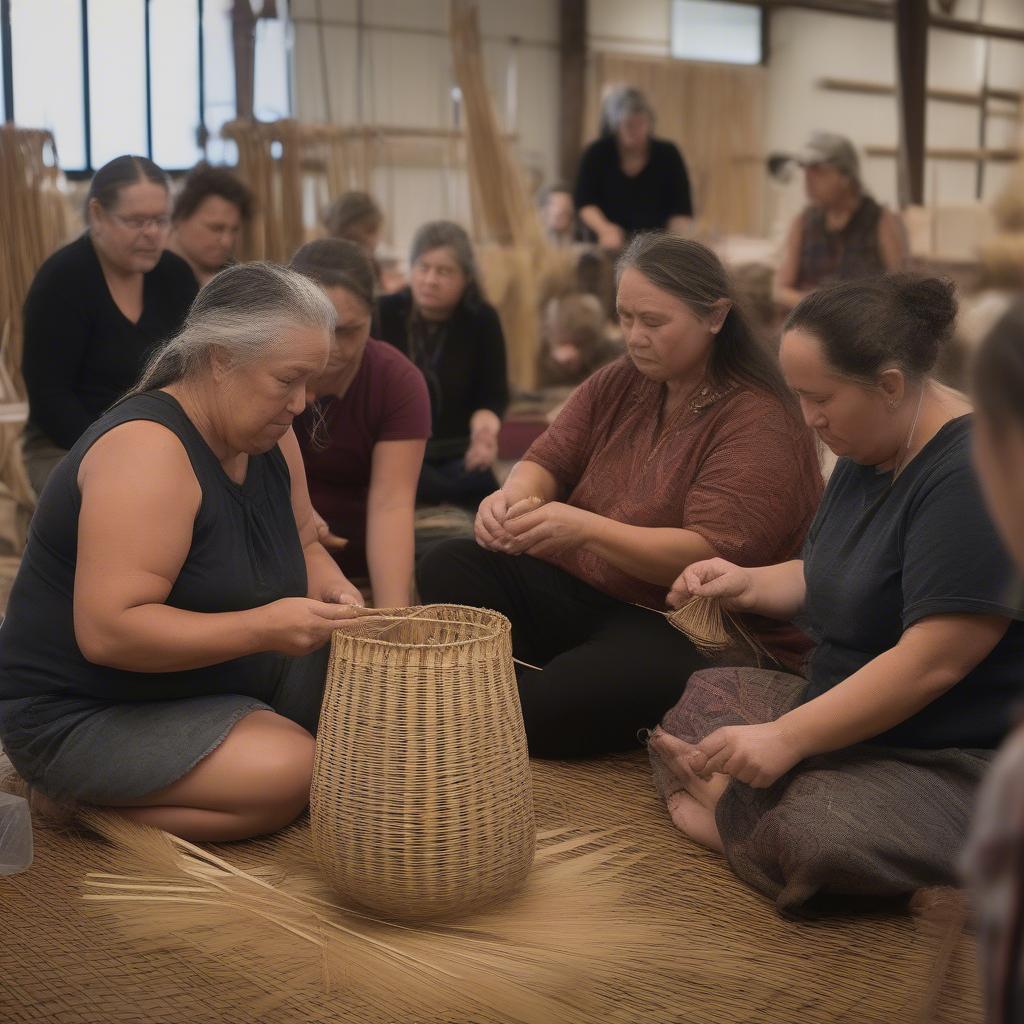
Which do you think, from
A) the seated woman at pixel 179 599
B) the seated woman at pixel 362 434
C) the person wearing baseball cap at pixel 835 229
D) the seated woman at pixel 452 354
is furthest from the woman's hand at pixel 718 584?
the person wearing baseball cap at pixel 835 229

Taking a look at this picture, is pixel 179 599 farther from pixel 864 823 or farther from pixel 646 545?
pixel 864 823

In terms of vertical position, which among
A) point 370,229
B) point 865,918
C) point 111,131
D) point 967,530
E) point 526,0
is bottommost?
point 865,918

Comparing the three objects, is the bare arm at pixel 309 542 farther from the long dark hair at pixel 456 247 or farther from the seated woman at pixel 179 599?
the long dark hair at pixel 456 247

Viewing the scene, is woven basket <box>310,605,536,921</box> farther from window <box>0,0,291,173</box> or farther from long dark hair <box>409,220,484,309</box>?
window <box>0,0,291,173</box>

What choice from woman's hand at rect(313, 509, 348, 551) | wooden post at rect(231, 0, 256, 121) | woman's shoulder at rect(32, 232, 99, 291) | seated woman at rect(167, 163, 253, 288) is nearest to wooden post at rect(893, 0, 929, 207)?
wooden post at rect(231, 0, 256, 121)

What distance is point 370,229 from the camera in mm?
5027

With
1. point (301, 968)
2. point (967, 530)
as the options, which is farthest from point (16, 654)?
point (967, 530)

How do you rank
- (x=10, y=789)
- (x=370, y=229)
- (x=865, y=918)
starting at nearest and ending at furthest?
(x=865, y=918) → (x=10, y=789) → (x=370, y=229)

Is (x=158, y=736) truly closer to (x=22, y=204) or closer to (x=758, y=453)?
(x=758, y=453)

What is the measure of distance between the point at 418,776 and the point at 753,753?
1.67ft

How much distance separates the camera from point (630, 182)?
21.1 feet

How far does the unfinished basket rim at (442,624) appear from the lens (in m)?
2.01

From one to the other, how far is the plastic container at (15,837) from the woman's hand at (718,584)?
1.16 meters

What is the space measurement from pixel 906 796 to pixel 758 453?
2.77 feet
